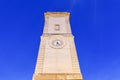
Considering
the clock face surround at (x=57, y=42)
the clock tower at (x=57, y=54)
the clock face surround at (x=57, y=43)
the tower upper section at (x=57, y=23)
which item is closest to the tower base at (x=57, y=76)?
the clock tower at (x=57, y=54)

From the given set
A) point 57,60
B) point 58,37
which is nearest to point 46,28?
point 58,37

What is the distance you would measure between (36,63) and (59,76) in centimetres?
289

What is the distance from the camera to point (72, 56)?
2283cm

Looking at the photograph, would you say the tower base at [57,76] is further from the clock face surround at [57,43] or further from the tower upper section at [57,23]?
the tower upper section at [57,23]

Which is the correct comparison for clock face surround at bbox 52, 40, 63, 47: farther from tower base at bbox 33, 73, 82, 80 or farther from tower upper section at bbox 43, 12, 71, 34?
tower base at bbox 33, 73, 82, 80

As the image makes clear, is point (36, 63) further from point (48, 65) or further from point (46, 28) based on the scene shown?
point (46, 28)

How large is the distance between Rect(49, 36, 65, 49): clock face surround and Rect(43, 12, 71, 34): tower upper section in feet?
3.47

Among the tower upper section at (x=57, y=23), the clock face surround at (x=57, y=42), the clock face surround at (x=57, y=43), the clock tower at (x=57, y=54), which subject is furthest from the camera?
the tower upper section at (x=57, y=23)

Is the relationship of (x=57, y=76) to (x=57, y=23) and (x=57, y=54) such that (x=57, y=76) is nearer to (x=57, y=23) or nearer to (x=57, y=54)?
(x=57, y=54)

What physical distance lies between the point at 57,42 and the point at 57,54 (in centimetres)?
187

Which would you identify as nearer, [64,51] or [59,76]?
[59,76]

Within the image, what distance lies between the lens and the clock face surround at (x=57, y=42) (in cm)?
2384

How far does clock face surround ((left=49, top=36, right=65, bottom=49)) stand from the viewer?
78.2ft

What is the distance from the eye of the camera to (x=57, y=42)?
24234 millimetres
